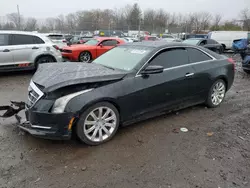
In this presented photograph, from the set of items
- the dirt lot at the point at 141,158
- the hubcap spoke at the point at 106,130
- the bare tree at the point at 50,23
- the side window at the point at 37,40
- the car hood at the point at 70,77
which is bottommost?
the dirt lot at the point at 141,158

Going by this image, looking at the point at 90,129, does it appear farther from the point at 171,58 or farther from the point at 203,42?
the point at 203,42

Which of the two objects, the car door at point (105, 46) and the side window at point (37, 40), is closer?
the side window at point (37, 40)

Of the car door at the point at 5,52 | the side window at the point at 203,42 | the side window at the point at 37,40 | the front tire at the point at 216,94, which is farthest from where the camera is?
the side window at the point at 203,42

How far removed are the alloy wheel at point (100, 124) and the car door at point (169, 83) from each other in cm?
62

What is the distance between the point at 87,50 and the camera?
35.1ft

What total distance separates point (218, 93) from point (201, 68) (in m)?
0.96

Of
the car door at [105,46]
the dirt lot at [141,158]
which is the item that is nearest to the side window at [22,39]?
the car door at [105,46]

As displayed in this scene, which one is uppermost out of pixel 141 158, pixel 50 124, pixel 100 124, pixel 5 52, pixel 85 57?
pixel 5 52

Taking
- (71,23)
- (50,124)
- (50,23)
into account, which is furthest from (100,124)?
(71,23)

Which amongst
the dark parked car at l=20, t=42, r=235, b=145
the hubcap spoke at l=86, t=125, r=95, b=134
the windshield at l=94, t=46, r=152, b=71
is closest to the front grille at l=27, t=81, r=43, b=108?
the dark parked car at l=20, t=42, r=235, b=145

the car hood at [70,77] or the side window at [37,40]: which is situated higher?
the side window at [37,40]

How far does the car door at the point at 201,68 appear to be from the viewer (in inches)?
170

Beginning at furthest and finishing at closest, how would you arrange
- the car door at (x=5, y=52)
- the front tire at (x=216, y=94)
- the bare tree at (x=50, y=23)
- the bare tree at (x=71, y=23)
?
the bare tree at (x=50, y=23)
the bare tree at (x=71, y=23)
the car door at (x=5, y=52)
the front tire at (x=216, y=94)

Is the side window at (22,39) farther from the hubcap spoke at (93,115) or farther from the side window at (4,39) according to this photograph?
the hubcap spoke at (93,115)
